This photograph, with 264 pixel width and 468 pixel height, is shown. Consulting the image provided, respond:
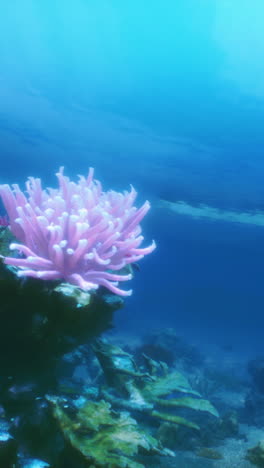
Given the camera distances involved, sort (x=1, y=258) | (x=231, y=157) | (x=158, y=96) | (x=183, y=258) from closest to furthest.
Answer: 1. (x=1, y=258)
2. (x=158, y=96)
3. (x=231, y=157)
4. (x=183, y=258)

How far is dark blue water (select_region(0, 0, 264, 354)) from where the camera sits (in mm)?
11141

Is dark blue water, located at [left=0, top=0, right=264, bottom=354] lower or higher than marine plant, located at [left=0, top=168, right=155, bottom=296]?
higher

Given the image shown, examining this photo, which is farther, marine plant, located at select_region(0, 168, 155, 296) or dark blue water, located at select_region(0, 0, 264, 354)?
dark blue water, located at select_region(0, 0, 264, 354)

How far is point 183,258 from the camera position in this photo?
188ft

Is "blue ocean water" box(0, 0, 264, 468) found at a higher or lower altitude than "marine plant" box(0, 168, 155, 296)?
higher

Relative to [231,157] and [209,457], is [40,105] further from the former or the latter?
[209,457]

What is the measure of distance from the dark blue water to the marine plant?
8.84 meters

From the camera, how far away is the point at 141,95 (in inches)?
595

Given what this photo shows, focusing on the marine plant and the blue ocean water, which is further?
the blue ocean water

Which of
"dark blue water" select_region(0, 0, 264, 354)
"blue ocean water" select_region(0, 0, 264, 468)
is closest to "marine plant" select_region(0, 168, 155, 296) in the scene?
"blue ocean water" select_region(0, 0, 264, 468)

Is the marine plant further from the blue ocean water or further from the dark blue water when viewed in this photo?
the dark blue water

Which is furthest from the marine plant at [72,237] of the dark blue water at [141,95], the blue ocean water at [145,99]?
the dark blue water at [141,95]

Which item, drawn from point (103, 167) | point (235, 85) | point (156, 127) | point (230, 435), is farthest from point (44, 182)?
point (230, 435)

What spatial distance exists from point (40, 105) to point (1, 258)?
16889 millimetres
